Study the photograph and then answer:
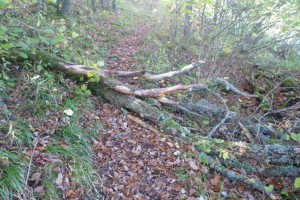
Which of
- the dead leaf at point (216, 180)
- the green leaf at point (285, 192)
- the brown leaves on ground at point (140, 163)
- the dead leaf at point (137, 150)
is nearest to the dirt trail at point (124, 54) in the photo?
the brown leaves on ground at point (140, 163)

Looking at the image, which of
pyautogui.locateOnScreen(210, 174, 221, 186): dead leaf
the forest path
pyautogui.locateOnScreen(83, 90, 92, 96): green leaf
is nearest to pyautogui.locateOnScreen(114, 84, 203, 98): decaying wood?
the forest path

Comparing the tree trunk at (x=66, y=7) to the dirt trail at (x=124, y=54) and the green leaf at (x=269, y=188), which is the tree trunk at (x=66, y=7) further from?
the green leaf at (x=269, y=188)

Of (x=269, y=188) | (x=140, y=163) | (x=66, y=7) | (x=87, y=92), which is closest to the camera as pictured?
(x=269, y=188)

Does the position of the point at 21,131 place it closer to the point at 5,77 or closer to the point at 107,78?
the point at 5,77

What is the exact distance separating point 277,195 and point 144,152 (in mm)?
2264

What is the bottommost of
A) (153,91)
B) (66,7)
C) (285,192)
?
(285,192)

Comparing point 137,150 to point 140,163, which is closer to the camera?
point 140,163

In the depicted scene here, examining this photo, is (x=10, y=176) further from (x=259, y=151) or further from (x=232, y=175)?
(x=259, y=151)

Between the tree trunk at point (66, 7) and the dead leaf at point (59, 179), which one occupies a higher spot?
the tree trunk at point (66, 7)

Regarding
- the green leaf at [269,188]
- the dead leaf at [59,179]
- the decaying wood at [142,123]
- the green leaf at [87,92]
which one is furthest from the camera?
the green leaf at [87,92]

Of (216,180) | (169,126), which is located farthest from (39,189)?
(216,180)

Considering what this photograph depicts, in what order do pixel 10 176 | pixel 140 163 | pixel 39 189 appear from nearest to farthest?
pixel 10 176 → pixel 39 189 → pixel 140 163

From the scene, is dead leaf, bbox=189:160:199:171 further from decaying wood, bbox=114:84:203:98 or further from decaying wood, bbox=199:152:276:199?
decaying wood, bbox=114:84:203:98

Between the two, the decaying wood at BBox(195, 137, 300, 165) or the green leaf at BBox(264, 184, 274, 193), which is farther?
the decaying wood at BBox(195, 137, 300, 165)
